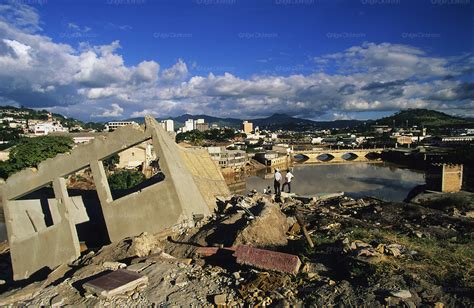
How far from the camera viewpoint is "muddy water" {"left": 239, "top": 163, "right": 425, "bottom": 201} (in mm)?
35469

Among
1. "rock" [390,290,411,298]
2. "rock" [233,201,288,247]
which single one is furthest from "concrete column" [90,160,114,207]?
"rock" [390,290,411,298]

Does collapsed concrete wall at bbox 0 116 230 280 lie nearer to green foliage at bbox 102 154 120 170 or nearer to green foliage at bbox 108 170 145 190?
green foliage at bbox 108 170 145 190

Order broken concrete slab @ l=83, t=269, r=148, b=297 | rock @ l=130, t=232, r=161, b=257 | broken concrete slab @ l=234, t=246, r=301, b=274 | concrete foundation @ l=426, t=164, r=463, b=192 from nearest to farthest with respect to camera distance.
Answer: broken concrete slab @ l=83, t=269, r=148, b=297 → broken concrete slab @ l=234, t=246, r=301, b=274 → rock @ l=130, t=232, r=161, b=257 → concrete foundation @ l=426, t=164, r=463, b=192

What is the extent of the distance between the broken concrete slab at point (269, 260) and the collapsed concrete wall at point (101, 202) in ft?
11.7

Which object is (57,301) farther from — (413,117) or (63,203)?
(413,117)

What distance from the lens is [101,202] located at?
33.0 feet

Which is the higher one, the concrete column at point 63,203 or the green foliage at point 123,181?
the concrete column at point 63,203

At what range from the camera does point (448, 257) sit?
619 cm

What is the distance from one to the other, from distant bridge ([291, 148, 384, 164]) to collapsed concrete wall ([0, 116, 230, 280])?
5845 cm

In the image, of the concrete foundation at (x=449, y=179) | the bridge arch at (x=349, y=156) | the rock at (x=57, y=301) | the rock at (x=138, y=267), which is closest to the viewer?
the rock at (x=57, y=301)

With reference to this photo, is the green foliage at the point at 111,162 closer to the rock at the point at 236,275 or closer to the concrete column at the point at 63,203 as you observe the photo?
the concrete column at the point at 63,203

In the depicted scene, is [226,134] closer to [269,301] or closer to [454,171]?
[454,171]

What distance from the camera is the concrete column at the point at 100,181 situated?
9.84 m

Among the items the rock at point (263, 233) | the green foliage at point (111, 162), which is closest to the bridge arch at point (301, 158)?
the green foliage at point (111, 162)
